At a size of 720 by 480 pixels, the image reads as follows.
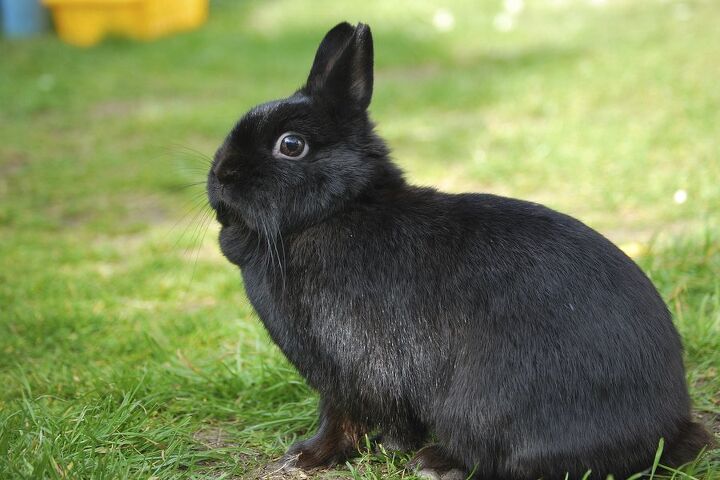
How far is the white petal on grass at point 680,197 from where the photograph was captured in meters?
4.70

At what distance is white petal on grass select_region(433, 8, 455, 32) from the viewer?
35.5 ft

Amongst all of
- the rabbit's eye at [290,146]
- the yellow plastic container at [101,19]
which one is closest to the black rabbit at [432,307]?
the rabbit's eye at [290,146]

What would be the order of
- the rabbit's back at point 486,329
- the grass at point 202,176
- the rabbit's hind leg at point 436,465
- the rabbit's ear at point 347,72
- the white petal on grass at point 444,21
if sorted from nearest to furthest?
the rabbit's back at point 486,329 < the rabbit's hind leg at point 436,465 < the rabbit's ear at point 347,72 < the grass at point 202,176 < the white petal on grass at point 444,21

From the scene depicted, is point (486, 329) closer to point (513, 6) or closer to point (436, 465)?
point (436, 465)

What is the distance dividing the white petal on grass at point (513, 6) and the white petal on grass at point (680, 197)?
664cm

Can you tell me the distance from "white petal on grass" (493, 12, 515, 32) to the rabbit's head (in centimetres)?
808

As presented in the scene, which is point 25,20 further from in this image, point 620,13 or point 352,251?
point 352,251

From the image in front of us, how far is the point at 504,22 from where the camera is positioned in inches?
422

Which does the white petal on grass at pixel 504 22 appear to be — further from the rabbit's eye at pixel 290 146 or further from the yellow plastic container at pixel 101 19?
the rabbit's eye at pixel 290 146

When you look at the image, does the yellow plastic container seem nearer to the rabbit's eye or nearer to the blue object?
the blue object

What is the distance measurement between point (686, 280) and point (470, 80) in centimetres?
491

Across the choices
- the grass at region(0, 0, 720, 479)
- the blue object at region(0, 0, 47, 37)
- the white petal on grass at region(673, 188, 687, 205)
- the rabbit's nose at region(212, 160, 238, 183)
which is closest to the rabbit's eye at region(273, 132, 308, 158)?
the rabbit's nose at region(212, 160, 238, 183)

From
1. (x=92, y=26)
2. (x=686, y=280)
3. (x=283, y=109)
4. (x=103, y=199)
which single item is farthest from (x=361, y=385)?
(x=92, y=26)

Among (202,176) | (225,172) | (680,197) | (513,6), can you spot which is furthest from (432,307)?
(513,6)
